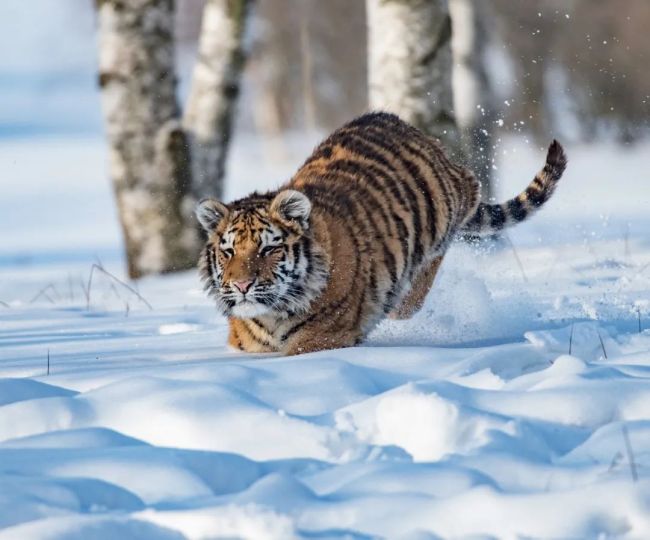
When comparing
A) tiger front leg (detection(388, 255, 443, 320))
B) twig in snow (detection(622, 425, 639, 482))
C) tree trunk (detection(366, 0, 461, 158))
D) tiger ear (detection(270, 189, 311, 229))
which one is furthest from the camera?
tree trunk (detection(366, 0, 461, 158))

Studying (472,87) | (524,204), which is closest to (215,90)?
(472,87)

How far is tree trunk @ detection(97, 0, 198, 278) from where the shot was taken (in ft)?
28.9

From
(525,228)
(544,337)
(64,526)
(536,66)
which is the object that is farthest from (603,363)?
(536,66)

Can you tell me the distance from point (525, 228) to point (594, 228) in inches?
27.9

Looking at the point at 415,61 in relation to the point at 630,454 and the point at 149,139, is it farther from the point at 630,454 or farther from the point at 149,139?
the point at 630,454

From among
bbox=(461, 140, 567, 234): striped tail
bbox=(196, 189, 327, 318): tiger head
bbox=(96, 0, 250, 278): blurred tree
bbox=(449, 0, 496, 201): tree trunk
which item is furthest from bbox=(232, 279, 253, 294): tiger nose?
bbox=(449, 0, 496, 201): tree trunk

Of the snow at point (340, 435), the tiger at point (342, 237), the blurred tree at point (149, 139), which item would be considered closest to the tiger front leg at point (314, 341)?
the tiger at point (342, 237)

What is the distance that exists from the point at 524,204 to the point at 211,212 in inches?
70.1

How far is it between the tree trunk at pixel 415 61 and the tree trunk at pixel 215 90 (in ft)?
4.79

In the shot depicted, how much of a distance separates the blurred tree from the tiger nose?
4404mm

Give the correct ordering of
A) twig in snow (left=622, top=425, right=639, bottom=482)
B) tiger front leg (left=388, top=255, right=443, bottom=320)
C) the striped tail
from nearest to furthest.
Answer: twig in snow (left=622, top=425, right=639, bottom=482) < tiger front leg (left=388, top=255, right=443, bottom=320) < the striped tail

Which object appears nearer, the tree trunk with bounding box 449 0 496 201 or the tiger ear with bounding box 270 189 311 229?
the tiger ear with bounding box 270 189 311 229

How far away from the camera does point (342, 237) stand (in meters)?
5.00

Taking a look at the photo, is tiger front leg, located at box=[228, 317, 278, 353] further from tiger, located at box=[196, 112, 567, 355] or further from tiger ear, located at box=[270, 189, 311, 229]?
tiger ear, located at box=[270, 189, 311, 229]
